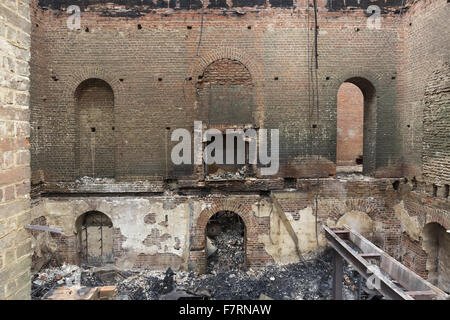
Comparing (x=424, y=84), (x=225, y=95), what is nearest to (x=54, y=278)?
(x=225, y=95)

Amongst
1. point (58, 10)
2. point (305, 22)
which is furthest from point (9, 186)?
point (305, 22)

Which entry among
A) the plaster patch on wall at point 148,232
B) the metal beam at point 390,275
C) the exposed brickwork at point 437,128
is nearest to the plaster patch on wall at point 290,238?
the metal beam at point 390,275

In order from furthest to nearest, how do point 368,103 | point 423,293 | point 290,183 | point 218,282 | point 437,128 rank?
point 368,103, point 290,183, point 218,282, point 437,128, point 423,293

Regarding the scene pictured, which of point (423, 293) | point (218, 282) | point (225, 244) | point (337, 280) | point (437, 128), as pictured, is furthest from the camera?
point (225, 244)

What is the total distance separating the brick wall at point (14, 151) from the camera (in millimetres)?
2498

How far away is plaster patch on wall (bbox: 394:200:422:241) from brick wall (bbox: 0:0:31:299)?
8619mm

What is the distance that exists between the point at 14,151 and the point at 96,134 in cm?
602

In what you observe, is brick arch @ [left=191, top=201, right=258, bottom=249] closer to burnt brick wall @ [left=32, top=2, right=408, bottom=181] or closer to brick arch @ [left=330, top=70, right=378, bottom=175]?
burnt brick wall @ [left=32, top=2, right=408, bottom=181]

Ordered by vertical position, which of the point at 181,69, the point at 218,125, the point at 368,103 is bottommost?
the point at 218,125

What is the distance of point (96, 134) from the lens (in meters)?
8.32

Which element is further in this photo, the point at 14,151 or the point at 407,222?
the point at 407,222

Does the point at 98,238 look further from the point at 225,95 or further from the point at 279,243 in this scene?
the point at 225,95

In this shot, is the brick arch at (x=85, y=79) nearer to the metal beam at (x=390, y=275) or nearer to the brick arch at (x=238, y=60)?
the brick arch at (x=238, y=60)

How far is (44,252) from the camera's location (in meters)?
7.81
